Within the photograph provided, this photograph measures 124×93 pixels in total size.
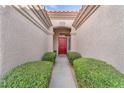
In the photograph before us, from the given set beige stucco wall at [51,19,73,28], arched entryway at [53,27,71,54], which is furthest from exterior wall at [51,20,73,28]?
arched entryway at [53,27,71,54]

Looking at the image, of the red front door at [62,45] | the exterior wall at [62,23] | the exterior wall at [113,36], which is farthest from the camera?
the red front door at [62,45]

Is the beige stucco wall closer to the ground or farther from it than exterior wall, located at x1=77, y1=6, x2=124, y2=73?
farther from it

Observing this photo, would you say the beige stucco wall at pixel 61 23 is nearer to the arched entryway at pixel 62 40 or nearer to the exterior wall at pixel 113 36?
the arched entryway at pixel 62 40

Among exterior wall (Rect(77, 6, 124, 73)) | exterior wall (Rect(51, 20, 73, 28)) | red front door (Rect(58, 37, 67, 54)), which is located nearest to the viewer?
exterior wall (Rect(77, 6, 124, 73))

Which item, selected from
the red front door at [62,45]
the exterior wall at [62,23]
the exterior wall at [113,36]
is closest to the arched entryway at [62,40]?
the red front door at [62,45]

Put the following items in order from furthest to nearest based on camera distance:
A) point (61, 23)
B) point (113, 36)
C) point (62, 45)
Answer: point (62, 45), point (61, 23), point (113, 36)

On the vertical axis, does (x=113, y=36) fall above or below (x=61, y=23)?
below

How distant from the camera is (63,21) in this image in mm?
15102

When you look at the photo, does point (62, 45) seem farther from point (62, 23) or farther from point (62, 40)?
point (62, 23)

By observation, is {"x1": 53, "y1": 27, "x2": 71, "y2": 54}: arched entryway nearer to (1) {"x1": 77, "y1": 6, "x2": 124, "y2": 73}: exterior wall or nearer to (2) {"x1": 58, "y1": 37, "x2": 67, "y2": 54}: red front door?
(2) {"x1": 58, "y1": 37, "x2": 67, "y2": 54}: red front door

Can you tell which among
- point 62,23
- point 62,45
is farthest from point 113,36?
point 62,45

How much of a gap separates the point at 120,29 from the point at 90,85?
1699 mm
